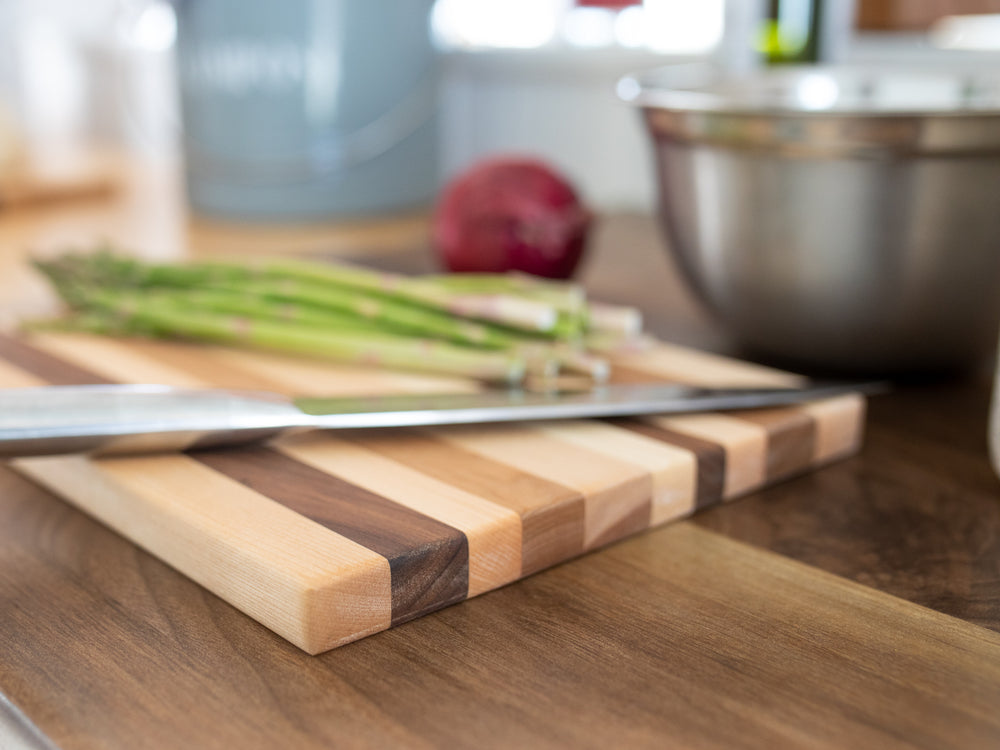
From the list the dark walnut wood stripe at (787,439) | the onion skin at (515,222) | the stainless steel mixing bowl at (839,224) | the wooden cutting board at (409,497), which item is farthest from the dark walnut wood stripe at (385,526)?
the onion skin at (515,222)

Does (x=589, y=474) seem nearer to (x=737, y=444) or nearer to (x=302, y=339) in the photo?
(x=737, y=444)

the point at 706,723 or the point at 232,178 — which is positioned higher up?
the point at 232,178

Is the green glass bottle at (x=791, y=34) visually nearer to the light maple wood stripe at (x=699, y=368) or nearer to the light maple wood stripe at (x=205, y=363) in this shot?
the light maple wood stripe at (x=699, y=368)

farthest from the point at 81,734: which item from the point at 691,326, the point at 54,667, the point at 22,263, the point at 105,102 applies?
the point at 105,102

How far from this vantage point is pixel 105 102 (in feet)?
7.56

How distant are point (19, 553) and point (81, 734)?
0.18 metres

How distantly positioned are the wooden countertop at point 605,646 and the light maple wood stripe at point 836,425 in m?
0.03

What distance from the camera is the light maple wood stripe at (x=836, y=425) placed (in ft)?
2.16

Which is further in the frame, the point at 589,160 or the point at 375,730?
the point at 589,160

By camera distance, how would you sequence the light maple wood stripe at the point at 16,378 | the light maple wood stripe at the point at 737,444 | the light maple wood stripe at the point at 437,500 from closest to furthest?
the light maple wood stripe at the point at 437,500 → the light maple wood stripe at the point at 737,444 → the light maple wood stripe at the point at 16,378

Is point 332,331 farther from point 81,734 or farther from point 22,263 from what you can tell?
point 22,263

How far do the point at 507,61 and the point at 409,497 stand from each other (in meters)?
1.38

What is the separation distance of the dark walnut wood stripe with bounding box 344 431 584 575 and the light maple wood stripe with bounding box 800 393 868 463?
0.67 ft

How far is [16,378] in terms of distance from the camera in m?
0.73
